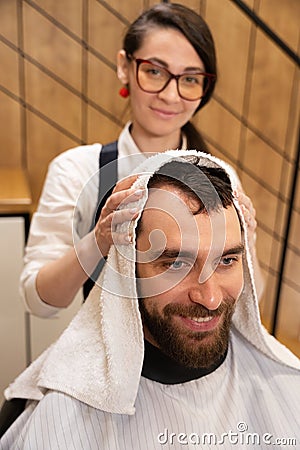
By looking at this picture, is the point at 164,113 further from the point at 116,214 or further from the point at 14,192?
the point at 14,192

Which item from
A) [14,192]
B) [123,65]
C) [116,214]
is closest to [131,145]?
[123,65]

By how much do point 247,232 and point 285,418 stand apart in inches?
14.5

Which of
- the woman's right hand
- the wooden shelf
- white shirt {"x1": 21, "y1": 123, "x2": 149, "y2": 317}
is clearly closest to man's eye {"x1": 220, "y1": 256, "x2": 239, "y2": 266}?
the woman's right hand

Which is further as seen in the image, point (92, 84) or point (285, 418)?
point (92, 84)

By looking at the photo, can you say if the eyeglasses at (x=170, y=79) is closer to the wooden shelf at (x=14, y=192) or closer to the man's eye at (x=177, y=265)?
the man's eye at (x=177, y=265)

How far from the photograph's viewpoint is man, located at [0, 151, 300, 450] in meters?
0.74

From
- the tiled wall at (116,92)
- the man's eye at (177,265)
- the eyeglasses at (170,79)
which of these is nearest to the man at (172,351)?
the man's eye at (177,265)

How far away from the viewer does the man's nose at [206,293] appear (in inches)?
29.4

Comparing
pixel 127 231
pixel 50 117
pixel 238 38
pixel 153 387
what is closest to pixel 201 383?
pixel 153 387

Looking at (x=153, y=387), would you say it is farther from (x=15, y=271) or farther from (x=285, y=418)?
(x=15, y=271)

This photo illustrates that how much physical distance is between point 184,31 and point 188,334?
2.18 ft

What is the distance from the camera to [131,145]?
3.99 feet

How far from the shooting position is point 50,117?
8.57ft

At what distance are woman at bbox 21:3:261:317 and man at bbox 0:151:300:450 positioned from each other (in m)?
0.05
